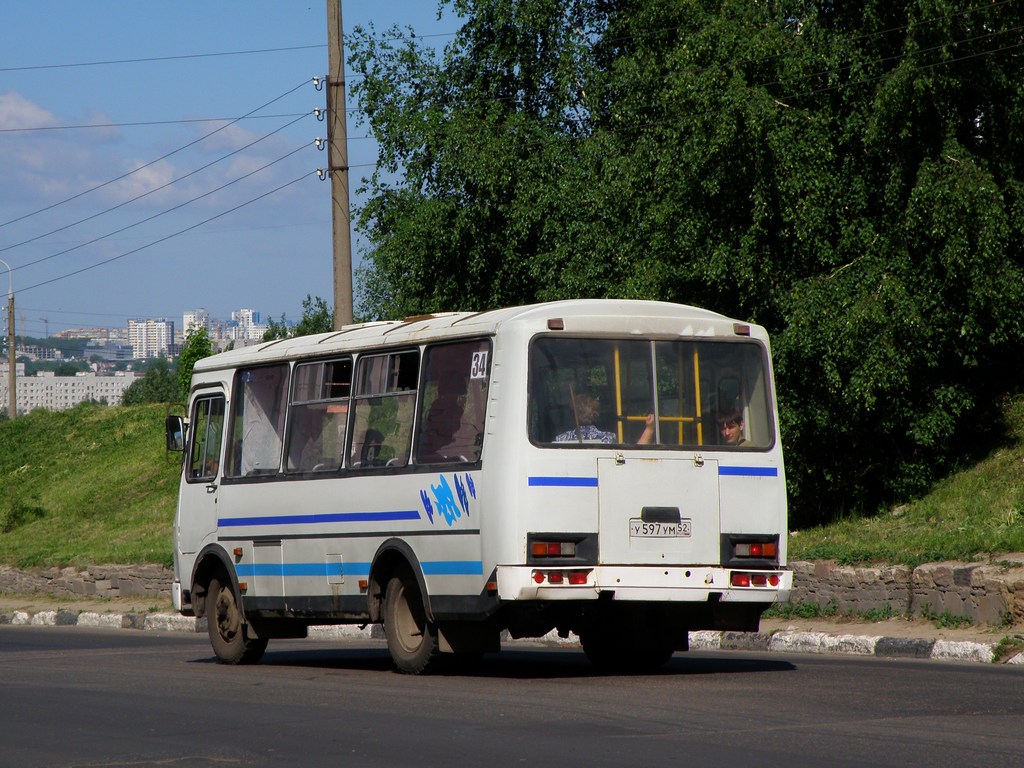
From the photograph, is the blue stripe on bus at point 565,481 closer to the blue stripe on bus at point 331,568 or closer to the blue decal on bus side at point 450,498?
the blue decal on bus side at point 450,498

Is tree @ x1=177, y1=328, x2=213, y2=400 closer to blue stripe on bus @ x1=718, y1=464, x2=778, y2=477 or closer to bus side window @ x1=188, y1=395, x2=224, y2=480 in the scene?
bus side window @ x1=188, y1=395, x2=224, y2=480

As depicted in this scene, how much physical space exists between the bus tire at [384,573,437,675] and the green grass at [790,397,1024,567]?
6337mm

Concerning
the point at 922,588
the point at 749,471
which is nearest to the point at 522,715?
the point at 749,471

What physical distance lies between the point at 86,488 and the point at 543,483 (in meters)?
32.8

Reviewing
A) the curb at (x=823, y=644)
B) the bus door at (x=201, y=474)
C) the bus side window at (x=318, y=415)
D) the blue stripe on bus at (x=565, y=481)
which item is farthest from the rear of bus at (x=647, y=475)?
the bus door at (x=201, y=474)

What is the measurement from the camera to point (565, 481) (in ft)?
38.5

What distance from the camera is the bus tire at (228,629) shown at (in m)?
15.3

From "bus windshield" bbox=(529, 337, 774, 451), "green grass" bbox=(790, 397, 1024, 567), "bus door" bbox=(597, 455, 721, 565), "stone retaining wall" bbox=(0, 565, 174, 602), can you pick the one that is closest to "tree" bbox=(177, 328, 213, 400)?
"stone retaining wall" bbox=(0, 565, 174, 602)

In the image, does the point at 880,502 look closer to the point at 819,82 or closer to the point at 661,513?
the point at 819,82

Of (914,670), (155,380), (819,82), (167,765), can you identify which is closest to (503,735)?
(167,765)

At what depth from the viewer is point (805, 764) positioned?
7449 mm

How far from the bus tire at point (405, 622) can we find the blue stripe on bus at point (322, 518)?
52 centimetres

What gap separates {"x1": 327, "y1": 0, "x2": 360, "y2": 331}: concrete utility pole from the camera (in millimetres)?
22219

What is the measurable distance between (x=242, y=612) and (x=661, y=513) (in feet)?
16.6
